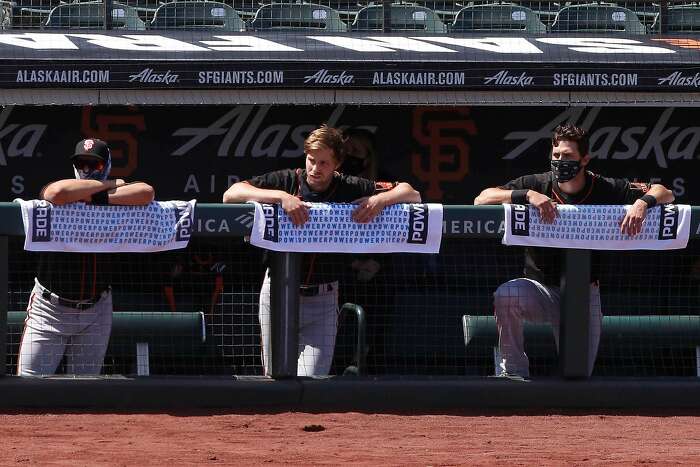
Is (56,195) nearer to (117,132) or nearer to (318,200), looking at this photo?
(318,200)

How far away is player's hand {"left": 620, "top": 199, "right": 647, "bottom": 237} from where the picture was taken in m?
6.25

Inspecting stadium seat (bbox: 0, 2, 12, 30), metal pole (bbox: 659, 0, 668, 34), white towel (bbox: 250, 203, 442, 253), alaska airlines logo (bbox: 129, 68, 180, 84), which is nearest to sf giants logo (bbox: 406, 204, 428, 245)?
white towel (bbox: 250, 203, 442, 253)

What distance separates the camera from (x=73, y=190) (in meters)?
5.92

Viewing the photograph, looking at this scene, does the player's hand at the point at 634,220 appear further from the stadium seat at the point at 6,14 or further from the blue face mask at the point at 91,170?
the stadium seat at the point at 6,14

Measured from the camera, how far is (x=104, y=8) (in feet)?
28.8

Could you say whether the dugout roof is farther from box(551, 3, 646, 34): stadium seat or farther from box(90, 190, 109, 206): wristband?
box(90, 190, 109, 206): wristband

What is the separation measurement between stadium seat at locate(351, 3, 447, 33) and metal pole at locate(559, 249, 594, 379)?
3.21 m

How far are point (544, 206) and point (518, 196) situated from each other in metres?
0.15

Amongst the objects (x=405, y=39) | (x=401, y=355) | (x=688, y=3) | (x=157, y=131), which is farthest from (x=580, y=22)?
(x=401, y=355)

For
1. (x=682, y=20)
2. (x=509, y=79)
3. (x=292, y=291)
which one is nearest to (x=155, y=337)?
(x=292, y=291)

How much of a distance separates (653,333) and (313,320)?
1.74 m

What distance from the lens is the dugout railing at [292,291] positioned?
606 centimetres

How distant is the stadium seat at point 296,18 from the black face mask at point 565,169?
2.99 m

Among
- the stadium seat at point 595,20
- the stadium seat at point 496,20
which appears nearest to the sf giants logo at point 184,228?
the stadium seat at point 496,20
